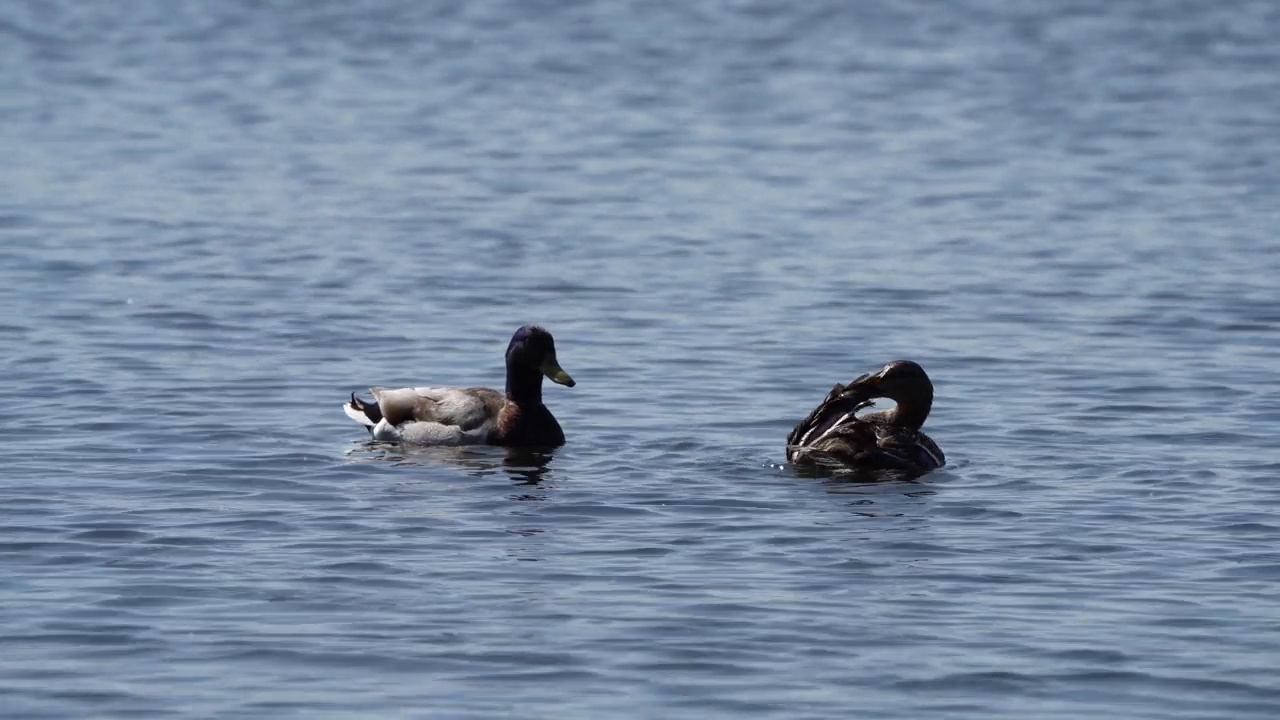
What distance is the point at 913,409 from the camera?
51.1ft

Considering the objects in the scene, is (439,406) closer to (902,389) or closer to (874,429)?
(874,429)

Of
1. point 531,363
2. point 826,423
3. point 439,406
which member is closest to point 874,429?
point 826,423

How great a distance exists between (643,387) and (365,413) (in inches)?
103

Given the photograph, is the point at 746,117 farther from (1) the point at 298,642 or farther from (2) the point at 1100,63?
(1) the point at 298,642

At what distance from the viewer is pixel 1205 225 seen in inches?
1043

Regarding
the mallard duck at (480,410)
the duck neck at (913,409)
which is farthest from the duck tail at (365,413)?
the duck neck at (913,409)

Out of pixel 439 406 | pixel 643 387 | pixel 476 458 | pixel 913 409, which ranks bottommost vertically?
pixel 643 387

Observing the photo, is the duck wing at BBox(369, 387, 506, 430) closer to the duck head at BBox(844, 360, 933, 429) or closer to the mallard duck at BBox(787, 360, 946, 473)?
the mallard duck at BBox(787, 360, 946, 473)

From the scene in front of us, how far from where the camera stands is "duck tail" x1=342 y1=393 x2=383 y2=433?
1620cm

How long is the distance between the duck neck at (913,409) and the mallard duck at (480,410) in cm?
227

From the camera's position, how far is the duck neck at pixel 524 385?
16328mm

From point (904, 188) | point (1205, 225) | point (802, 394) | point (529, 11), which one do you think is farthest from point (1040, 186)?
point (529, 11)

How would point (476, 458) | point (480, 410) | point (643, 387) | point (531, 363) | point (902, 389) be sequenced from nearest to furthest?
1. point (902, 389)
2. point (476, 458)
3. point (480, 410)
4. point (531, 363)
5. point (643, 387)

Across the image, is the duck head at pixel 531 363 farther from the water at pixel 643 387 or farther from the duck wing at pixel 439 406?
the water at pixel 643 387
